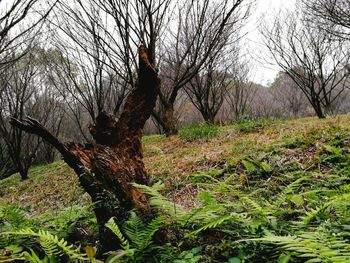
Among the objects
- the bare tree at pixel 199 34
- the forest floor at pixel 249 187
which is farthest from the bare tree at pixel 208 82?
the forest floor at pixel 249 187

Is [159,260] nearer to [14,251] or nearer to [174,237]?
[174,237]

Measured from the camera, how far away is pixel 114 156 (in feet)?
6.47

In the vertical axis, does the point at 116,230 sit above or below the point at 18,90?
below

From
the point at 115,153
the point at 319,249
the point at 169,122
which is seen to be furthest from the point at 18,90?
the point at 319,249

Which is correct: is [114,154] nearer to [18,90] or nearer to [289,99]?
[18,90]

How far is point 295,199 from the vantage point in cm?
188

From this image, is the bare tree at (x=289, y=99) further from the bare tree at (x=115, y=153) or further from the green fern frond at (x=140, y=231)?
the green fern frond at (x=140, y=231)

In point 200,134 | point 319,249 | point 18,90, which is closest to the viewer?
point 319,249

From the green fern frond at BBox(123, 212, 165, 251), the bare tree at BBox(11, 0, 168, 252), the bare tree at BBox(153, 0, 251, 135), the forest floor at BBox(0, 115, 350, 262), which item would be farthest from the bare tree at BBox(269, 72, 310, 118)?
the green fern frond at BBox(123, 212, 165, 251)

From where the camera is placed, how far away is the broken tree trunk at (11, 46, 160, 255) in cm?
171

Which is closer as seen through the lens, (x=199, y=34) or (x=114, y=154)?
(x=114, y=154)

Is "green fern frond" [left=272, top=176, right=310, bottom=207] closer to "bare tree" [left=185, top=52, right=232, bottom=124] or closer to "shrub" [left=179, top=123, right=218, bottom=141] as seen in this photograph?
"shrub" [left=179, top=123, right=218, bottom=141]

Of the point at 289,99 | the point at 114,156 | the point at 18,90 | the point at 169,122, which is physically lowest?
the point at 114,156

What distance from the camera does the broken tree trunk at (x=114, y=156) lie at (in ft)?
5.61
